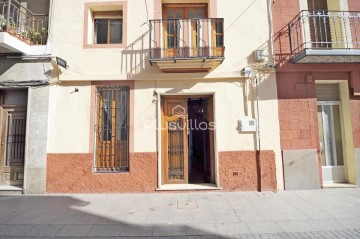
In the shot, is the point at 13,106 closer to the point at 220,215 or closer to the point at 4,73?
the point at 4,73

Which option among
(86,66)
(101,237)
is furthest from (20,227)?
(86,66)

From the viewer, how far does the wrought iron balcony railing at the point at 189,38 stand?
6746 mm

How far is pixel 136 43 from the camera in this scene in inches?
274

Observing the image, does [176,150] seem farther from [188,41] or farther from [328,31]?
[328,31]

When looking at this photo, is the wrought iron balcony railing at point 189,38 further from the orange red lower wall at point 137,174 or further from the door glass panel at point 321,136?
the door glass panel at point 321,136

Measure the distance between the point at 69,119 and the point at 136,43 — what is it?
308 cm

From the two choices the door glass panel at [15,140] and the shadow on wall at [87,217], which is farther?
the door glass panel at [15,140]

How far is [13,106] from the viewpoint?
6.96 meters

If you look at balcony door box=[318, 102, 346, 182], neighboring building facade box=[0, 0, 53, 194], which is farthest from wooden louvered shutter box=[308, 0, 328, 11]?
neighboring building facade box=[0, 0, 53, 194]

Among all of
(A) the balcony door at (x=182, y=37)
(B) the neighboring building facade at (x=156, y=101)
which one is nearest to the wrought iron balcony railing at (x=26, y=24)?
(B) the neighboring building facade at (x=156, y=101)

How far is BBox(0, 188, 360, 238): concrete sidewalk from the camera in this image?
4.09m

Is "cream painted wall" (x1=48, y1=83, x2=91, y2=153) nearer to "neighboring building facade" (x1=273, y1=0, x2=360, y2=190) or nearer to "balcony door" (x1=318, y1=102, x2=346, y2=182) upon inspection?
"neighboring building facade" (x1=273, y1=0, x2=360, y2=190)

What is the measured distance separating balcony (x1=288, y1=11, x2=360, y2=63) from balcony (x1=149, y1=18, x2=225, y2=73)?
2277 mm

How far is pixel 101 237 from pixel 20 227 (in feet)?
5.75
